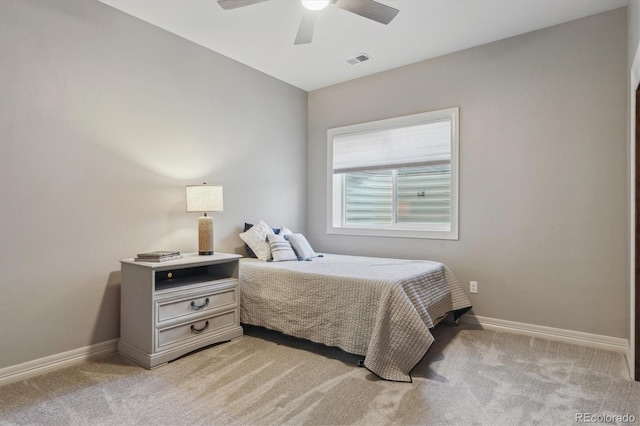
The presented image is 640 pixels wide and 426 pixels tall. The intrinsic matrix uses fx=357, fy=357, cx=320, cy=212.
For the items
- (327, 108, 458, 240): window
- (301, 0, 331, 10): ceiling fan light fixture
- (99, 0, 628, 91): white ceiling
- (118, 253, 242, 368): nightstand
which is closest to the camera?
(301, 0, 331, 10): ceiling fan light fixture

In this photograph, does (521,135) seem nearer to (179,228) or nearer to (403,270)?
(403,270)

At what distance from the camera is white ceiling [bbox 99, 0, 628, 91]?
2740 millimetres

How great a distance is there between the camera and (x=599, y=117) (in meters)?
2.86

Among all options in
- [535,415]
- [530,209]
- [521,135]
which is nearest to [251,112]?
[521,135]

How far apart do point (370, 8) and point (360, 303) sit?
6.36 ft

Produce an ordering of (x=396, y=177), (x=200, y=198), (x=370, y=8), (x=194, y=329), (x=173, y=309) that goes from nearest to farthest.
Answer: (x=370, y=8)
(x=173, y=309)
(x=194, y=329)
(x=200, y=198)
(x=396, y=177)

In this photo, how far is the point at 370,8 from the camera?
2.25m

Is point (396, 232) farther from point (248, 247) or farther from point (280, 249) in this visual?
point (248, 247)

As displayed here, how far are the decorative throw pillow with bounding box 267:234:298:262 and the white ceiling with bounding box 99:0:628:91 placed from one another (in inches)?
72.5

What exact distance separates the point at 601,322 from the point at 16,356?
4.21 metres

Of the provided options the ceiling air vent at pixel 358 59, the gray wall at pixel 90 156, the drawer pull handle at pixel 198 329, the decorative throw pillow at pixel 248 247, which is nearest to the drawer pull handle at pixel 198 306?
the drawer pull handle at pixel 198 329

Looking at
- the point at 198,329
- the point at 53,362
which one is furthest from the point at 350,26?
the point at 53,362

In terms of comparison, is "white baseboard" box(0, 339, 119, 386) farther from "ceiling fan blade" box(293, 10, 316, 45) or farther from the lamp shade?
"ceiling fan blade" box(293, 10, 316, 45)

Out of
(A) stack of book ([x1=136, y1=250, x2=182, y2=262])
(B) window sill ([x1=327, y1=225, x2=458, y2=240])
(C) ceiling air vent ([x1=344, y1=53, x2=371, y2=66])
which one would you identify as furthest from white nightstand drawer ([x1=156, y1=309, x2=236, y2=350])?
(C) ceiling air vent ([x1=344, y1=53, x2=371, y2=66])
